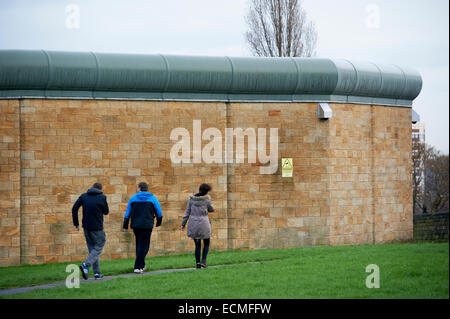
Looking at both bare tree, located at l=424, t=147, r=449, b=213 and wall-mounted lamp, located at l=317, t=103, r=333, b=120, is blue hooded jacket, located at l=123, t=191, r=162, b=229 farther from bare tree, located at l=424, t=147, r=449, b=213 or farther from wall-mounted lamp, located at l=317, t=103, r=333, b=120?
bare tree, located at l=424, t=147, r=449, b=213

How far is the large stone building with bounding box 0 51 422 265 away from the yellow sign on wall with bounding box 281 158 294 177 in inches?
3.6

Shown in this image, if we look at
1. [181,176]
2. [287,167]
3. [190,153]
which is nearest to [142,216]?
[181,176]

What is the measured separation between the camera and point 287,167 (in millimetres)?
17906

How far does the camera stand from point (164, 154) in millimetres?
17250

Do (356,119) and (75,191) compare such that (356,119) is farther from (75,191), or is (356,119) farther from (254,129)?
(75,191)

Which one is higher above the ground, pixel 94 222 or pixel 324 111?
pixel 324 111

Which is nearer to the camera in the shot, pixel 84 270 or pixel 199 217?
pixel 84 270

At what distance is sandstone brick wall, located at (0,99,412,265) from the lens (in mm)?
16391

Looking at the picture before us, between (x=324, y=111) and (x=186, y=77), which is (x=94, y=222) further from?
(x=324, y=111)

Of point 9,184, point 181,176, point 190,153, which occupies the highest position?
point 190,153

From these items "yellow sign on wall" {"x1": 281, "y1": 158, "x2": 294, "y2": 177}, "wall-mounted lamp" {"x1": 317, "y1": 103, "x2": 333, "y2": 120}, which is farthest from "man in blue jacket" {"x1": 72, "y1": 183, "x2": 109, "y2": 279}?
"wall-mounted lamp" {"x1": 317, "y1": 103, "x2": 333, "y2": 120}

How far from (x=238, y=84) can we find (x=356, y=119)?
324 cm

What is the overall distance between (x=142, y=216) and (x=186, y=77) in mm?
4705

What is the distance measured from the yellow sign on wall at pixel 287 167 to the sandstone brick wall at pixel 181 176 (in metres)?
0.12
